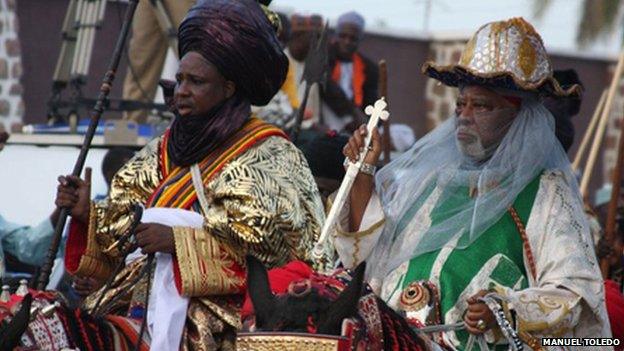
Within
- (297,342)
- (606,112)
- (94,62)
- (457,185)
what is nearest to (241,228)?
(457,185)

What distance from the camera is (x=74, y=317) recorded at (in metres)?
6.03

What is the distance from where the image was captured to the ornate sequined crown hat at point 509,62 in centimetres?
656

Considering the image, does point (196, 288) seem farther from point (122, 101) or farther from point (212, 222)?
point (122, 101)

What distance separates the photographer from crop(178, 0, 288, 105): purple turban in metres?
6.60

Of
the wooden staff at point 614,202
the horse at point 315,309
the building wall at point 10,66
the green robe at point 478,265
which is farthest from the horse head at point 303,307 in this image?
the building wall at point 10,66

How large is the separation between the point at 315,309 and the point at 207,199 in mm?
1832

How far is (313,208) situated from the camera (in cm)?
663

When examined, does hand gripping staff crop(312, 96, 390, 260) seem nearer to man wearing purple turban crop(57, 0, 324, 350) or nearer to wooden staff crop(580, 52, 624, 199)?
man wearing purple turban crop(57, 0, 324, 350)

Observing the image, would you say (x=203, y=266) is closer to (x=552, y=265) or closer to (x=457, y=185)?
(x=457, y=185)

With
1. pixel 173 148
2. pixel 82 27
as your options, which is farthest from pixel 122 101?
pixel 173 148

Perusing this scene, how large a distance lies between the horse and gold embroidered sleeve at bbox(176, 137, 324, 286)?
145cm

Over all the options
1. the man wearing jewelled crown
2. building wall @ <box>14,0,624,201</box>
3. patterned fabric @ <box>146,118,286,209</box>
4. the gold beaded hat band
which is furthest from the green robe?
building wall @ <box>14,0,624,201</box>

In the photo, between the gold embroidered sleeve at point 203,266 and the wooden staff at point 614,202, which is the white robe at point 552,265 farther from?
the wooden staff at point 614,202

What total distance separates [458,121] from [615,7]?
18806 mm
